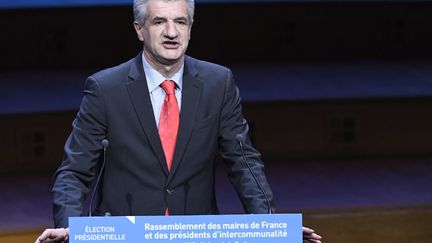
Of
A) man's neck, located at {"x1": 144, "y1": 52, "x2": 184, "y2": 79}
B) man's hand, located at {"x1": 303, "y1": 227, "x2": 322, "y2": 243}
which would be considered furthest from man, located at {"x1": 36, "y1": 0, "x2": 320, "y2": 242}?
man's hand, located at {"x1": 303, "y1": 227, "x2": 322, "y2": 243}

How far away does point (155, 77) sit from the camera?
64.7 inches

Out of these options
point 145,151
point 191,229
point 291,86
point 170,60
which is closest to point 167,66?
point 170,60

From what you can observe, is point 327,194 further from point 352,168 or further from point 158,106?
point 158,106

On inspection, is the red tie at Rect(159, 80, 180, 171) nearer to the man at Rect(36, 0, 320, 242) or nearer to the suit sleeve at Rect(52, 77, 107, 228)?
the man at Rect(36, 0, 320, 242)

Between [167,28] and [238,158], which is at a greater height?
[167,28]

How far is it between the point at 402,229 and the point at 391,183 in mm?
578

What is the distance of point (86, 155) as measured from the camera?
1.59m

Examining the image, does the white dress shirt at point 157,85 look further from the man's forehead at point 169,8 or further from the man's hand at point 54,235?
the man's hand at point 54,235

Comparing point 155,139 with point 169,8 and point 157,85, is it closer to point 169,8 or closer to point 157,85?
point 157,85

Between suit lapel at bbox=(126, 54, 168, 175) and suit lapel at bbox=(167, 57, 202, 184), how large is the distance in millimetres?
28

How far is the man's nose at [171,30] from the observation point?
5.06ft

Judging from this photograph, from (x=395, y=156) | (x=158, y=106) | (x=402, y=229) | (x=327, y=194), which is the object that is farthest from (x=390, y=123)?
(x=158, y=106)

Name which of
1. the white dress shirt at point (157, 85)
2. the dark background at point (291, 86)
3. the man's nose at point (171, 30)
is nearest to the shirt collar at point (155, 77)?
the white dress shirt at point (157, 85)

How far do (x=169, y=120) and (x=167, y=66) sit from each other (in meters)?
0.10
